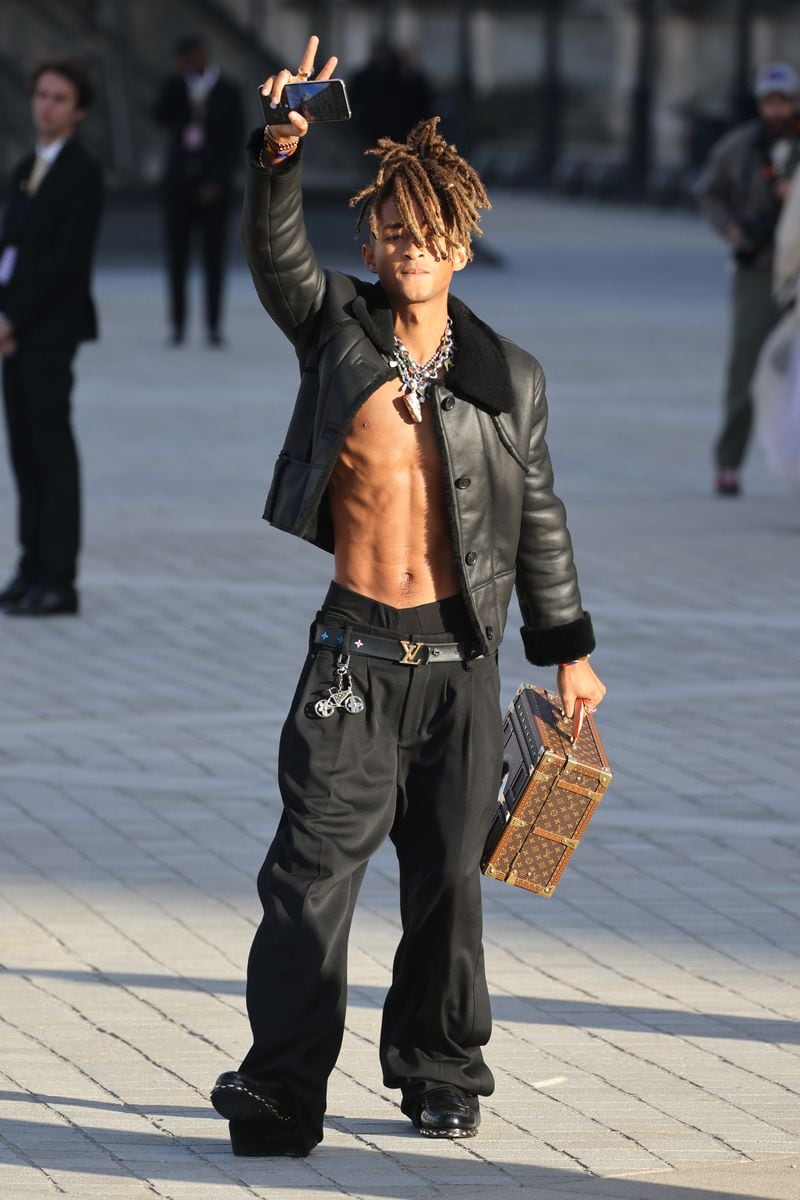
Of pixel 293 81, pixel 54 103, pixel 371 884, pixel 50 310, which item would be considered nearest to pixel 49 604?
pixel 50 310

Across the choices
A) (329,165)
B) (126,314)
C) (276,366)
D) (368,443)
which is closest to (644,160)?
(329,165)

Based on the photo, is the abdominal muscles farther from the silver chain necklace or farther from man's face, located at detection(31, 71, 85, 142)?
man's face, located at detection(31, 71, 85, 142)

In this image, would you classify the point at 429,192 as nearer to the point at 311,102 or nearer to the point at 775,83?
the point at 311,102

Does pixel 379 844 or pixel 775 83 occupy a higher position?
pixel 775 83

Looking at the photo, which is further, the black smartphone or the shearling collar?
the shearling collar

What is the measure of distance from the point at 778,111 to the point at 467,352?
27.5 feet

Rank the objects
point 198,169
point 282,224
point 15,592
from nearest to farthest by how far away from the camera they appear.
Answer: point 282,224 < point 15,592 < point 198,169

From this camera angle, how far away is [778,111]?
1260 cm

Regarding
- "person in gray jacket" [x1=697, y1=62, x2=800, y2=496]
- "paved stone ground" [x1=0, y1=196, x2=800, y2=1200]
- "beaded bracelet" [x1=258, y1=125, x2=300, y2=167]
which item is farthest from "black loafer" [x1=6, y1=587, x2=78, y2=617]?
"beaded bracelet" [x1=258, y1=125, x2=300, y2=167]

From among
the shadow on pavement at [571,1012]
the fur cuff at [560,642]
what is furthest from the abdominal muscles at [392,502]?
the shadow on pavement at [571,1012]

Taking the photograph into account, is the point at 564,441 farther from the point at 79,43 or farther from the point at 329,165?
the point at 79,43

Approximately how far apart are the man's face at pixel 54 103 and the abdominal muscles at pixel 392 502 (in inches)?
213

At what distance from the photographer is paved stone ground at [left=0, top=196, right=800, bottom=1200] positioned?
4.66 meters

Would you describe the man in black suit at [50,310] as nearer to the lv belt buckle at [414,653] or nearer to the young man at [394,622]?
the young man at [394,622]
